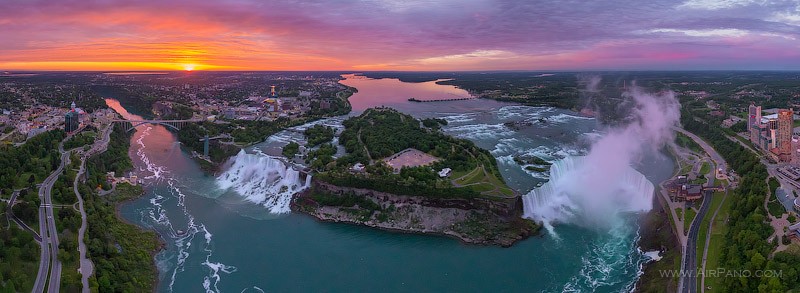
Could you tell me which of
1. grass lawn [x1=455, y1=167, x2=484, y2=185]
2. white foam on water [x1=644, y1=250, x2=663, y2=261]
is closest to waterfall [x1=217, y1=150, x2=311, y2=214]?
grass lawn [x1=455, y1=167, x2=484, y2=185]

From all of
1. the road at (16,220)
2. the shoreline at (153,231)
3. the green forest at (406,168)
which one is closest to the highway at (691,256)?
the green forest at (406,168)

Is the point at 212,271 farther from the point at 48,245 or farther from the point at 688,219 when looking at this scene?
the point at 688,219

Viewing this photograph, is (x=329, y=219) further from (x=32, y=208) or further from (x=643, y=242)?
(x=643, y=242)

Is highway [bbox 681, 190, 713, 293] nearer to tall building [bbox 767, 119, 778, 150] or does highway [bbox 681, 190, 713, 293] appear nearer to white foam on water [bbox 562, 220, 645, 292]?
white foam on water [bbox 562, 220, 645, 292]

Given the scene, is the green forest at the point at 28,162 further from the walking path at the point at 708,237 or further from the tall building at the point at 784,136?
the tall building at the point at 784,136

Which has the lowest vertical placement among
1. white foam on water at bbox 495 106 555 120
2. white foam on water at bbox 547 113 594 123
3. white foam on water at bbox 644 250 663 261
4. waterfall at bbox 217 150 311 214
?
white foam on water at bbox 644 250 663 261

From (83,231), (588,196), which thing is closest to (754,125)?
(588,196)
